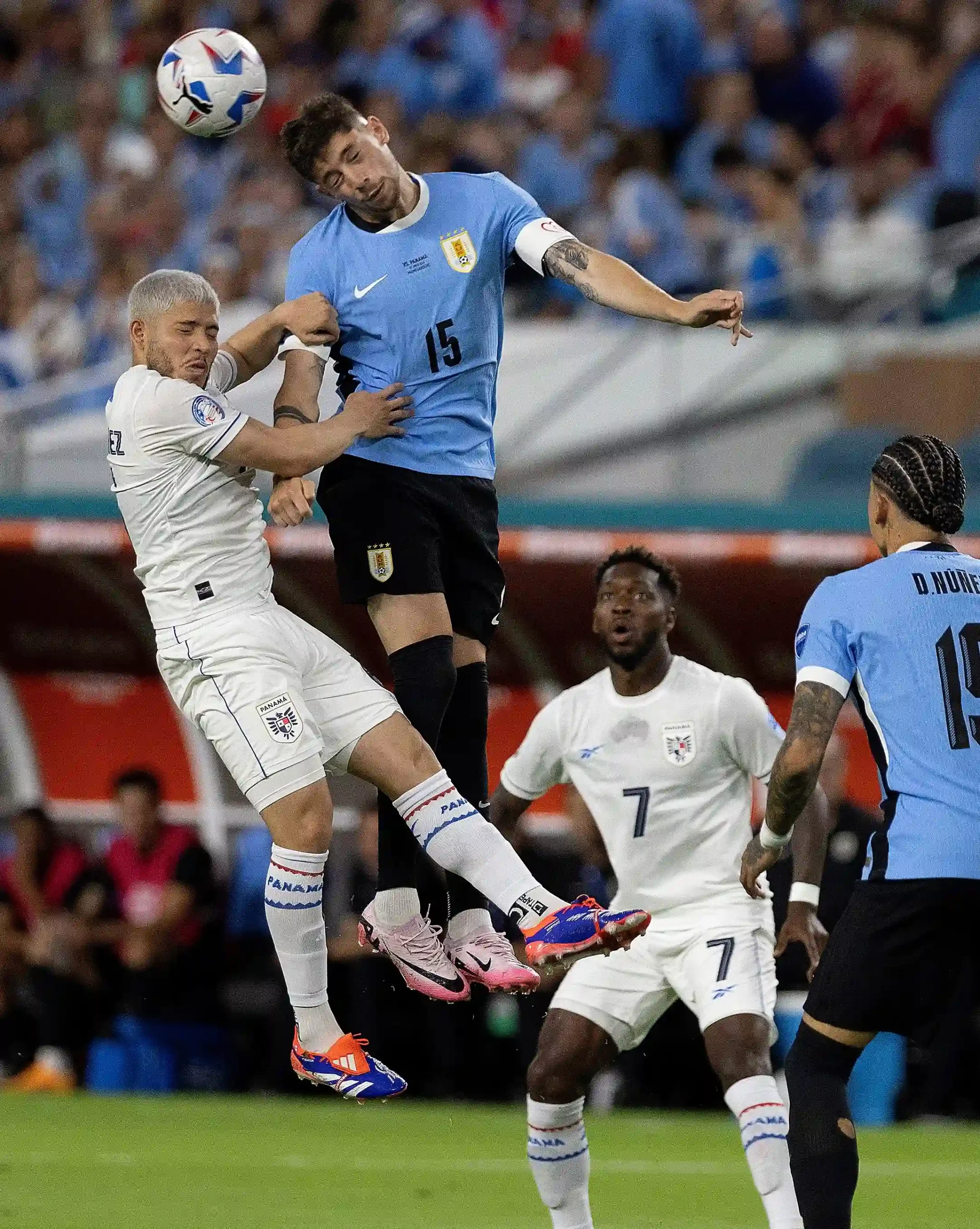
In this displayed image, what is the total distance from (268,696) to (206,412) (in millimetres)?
842

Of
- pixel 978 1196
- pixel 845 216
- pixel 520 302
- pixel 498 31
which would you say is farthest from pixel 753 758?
pixel 498 31

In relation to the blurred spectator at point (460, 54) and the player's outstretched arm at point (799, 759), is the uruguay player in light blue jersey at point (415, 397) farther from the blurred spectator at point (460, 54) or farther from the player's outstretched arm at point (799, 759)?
the blurred spectator at point (460, 54)

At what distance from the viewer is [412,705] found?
6652 millimetres

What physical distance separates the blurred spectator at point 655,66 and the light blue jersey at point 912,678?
896 cm

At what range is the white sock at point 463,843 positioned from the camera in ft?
21.0

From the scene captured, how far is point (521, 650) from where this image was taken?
14.0 meters

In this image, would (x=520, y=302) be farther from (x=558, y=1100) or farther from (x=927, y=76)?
(x=558, y=1100)

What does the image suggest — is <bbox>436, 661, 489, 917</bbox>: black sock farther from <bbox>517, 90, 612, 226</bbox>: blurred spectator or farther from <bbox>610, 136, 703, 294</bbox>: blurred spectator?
<bbox>517, 90, 612, 226</bbox>: blurred spectator

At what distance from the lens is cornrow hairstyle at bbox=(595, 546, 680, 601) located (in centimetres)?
812

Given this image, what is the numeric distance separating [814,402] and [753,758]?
405cm

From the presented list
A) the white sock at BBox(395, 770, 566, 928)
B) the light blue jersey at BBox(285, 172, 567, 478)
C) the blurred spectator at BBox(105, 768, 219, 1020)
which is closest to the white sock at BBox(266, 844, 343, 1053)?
the white sock at BBox(395, 770, 566, 928)

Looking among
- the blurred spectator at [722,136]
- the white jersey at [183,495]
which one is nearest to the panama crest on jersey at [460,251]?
the white jersey at [183,495]

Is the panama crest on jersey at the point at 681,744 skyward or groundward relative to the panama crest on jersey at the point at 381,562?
groundward

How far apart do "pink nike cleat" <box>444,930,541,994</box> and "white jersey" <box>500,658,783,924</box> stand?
1.31m
